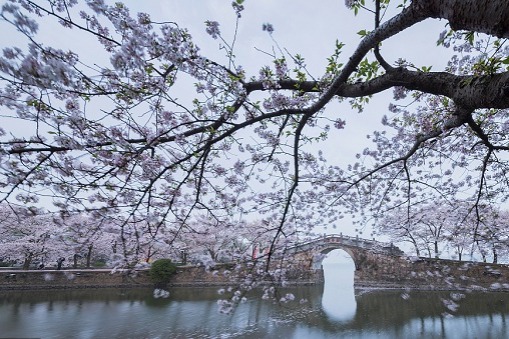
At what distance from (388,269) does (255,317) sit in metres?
12.4

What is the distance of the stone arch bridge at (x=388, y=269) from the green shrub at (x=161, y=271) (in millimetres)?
7776

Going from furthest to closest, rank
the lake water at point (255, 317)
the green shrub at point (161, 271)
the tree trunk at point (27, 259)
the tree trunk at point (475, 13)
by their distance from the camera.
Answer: the tree trunk at point (27, 259)
the green shrub at point (161, 271)
the lake water at point (255, 317)
the tree trunk at point (475, 13)

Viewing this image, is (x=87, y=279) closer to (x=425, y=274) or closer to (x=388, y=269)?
(x=388, y=269)

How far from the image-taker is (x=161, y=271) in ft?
61.2

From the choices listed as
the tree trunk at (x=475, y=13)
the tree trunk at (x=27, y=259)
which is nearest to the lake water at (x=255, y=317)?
the tree trunk at (x=27, y=259)

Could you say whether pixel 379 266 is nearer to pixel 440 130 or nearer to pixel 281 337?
pixel 281 337

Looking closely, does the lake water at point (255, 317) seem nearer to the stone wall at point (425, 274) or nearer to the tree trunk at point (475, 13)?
the stone wall at point (425, 274)

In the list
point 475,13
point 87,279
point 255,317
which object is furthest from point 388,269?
point 475,13

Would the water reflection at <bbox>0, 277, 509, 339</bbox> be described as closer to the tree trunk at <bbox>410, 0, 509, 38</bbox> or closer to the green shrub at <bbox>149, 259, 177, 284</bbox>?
the green shrub at <bbox>149, 259, 177, 284</bbox>

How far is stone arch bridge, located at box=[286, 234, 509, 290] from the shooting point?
1695cm

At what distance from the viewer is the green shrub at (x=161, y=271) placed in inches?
731

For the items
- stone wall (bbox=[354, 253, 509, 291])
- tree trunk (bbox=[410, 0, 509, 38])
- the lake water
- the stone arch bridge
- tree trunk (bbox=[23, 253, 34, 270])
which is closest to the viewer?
tree trunk (bbox=[410, 0, 509, 38])

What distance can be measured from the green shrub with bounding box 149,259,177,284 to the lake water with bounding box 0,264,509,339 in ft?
6.82

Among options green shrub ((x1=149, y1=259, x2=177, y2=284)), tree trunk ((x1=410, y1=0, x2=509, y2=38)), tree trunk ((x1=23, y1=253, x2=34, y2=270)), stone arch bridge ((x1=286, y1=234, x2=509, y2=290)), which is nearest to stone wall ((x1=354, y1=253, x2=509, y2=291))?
stone arch bridge ((x1=286, y1=234, x2=509, y2=290))
